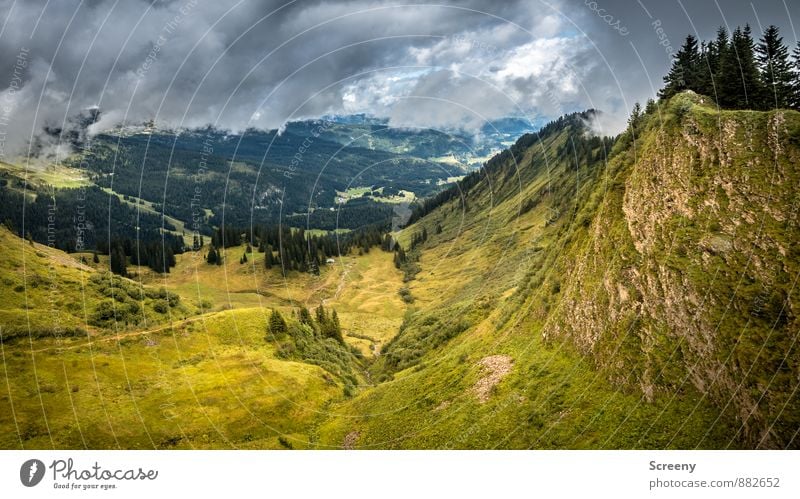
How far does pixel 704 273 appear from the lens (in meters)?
26.0

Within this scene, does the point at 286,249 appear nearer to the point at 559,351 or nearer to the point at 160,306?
the point at 160,306

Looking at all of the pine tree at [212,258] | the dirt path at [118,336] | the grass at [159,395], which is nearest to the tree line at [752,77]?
the grass at [159,395]

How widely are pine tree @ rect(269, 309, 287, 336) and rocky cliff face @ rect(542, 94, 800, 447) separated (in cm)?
3847

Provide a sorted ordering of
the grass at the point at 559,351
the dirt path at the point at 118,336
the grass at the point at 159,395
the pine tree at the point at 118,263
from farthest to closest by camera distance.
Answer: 1. the pine tree at the point at 118,263
2. the dirt path at the point at 118,336
3. the grass at the point at 159,395
4. the grass at the point at 559,351

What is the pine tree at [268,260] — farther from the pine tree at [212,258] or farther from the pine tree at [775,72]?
the pine tree at [775,72]

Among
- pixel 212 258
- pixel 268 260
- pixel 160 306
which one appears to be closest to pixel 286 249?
pixel 268 260

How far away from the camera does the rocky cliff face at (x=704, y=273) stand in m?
22.1

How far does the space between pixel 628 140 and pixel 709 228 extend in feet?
58.4

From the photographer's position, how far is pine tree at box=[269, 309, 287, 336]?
204 ft

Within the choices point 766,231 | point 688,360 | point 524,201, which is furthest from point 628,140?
point 524,201

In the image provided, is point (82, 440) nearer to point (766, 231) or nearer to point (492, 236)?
point (766, 231)
